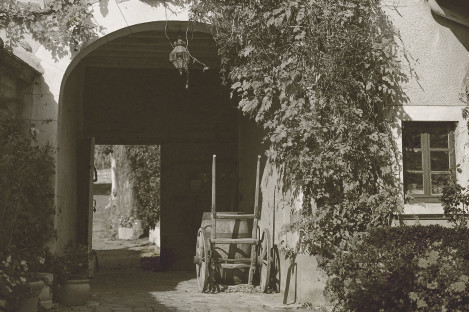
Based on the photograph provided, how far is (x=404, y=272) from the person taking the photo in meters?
6.31

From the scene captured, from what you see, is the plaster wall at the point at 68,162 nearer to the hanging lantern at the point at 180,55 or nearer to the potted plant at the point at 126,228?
the hanging lantern at the point at 180,55

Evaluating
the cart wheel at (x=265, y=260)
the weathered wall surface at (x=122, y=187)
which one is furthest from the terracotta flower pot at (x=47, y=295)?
the weathered wall surface at (x=122, y=187)

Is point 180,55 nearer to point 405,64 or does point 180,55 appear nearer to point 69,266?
point 405,64

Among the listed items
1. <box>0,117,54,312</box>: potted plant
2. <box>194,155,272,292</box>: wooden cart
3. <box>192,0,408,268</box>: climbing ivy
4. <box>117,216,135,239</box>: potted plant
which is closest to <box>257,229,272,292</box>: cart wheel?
<box>194,155,272,292</box>: wooden cart

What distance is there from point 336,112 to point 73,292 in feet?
12.6

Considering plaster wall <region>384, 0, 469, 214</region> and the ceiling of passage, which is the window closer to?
plaster wall <region>384, 0, 469, 214</region>

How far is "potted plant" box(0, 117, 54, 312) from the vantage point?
21.8 ft

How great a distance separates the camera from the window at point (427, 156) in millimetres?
8836

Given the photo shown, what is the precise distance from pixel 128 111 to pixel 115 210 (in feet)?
35.5

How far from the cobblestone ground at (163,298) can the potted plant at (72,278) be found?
204 millimetres

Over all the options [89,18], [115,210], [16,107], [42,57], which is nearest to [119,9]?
[89,18]

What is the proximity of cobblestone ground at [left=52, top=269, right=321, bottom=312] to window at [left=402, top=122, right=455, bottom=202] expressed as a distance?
2.15 meters

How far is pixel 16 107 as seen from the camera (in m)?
8.68

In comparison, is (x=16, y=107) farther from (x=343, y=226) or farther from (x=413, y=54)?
(x=413, y=54)
